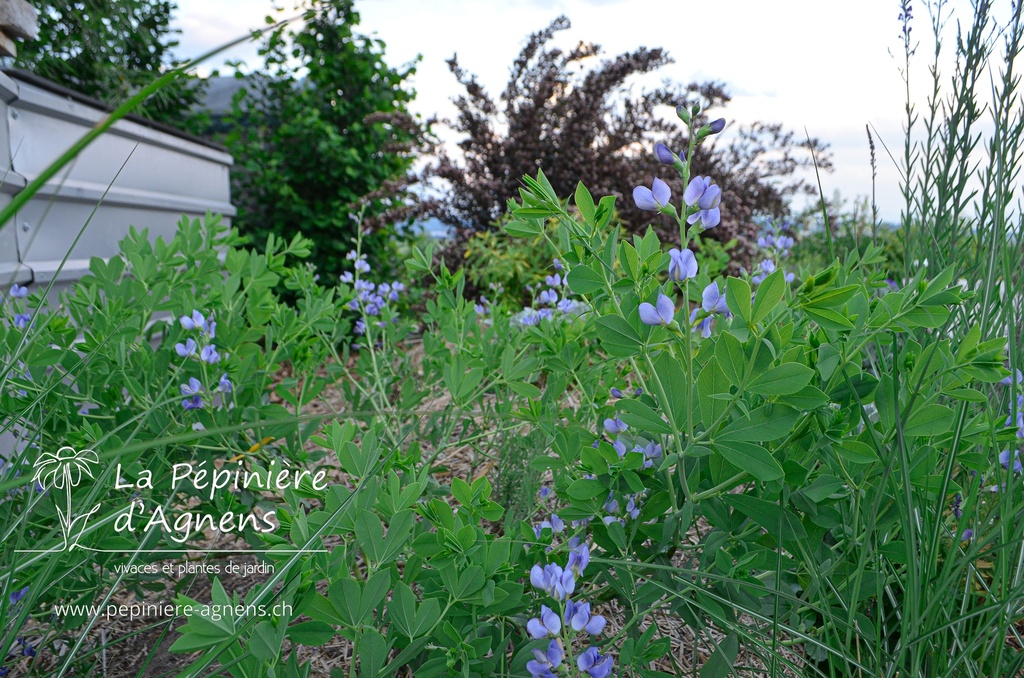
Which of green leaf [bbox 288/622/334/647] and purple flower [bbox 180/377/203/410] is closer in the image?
green leaf [bbox 288/622/334/647]

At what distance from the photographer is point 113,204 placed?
3.60 metres

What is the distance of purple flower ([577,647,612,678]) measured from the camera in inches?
38.9

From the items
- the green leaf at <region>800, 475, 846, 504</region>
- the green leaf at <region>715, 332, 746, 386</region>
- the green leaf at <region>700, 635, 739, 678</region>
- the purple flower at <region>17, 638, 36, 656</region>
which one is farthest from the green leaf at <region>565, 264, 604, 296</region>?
the purple flower at <region>17, 638, 36, 656</region>

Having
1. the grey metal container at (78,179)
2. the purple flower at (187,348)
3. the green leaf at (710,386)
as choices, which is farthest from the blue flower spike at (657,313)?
the grey metal container at (78,179)

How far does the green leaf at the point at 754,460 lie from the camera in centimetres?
95

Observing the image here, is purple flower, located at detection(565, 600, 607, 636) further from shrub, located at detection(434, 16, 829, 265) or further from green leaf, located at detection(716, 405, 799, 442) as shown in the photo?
shrub, located at detection(434, 16, 829, 265)

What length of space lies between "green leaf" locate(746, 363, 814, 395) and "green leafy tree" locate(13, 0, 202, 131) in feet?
17.3

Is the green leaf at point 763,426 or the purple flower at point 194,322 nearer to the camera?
the green leaf at point 763,426

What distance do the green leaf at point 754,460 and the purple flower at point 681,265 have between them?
24 centimetres

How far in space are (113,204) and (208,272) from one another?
1901mm

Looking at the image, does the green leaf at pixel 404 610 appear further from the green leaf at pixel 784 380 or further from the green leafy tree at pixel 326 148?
the green leafy tree at pixel 326 148

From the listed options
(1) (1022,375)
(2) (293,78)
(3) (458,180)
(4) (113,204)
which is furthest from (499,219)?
(1) (1022,375)

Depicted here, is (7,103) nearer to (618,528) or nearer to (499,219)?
(618,528)

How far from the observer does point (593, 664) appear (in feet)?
3.29
